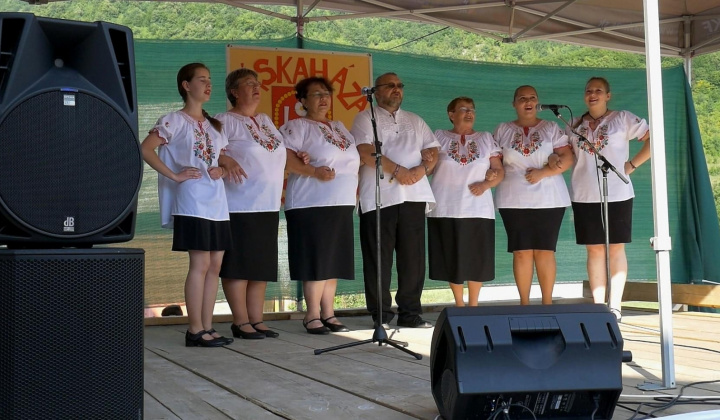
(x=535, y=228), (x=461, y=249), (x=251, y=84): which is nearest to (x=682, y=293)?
(x=535, y=228)

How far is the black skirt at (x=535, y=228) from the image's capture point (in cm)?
543

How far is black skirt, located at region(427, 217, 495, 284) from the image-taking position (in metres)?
5.36

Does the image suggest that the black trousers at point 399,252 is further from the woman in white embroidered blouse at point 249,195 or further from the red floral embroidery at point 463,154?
the woman in white embroidered blouse at point 249,195

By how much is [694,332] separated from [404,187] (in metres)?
1.81

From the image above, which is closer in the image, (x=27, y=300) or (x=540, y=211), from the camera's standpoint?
(x=27, y=300)

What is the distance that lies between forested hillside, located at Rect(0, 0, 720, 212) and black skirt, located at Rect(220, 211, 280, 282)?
60.6ft

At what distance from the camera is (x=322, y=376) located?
11.4 feet

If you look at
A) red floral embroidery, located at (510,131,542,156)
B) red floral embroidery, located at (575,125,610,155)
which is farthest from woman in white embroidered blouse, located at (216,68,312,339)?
red floral embroidery, located at (575,125,610,155)

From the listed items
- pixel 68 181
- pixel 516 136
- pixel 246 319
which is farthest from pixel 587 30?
pixel 68 181

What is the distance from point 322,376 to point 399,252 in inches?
75.5

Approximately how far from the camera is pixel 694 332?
4957mm

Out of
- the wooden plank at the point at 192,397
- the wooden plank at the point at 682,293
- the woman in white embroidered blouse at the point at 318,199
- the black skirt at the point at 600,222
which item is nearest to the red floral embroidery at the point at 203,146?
the woman in white embroidered blouse at the point at 318,199

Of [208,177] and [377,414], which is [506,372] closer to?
[377,414]

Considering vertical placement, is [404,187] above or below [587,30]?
below
